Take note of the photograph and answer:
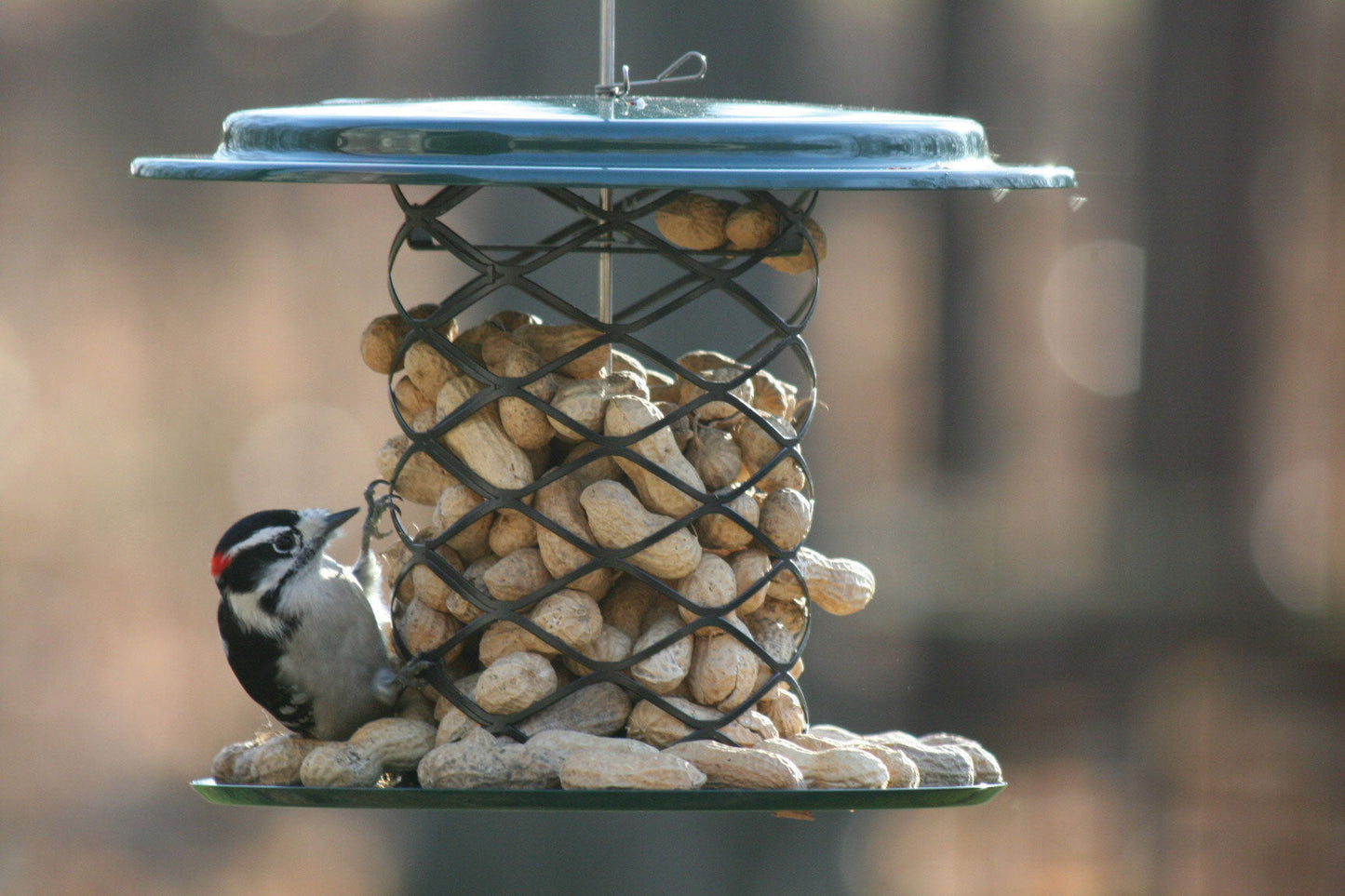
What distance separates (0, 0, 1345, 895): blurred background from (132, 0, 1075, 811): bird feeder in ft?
8.75

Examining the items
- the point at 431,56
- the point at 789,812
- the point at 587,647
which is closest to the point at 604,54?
the point at 587,647

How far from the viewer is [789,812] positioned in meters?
2.01

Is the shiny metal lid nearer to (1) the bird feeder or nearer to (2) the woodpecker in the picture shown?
(1) the bird feeder

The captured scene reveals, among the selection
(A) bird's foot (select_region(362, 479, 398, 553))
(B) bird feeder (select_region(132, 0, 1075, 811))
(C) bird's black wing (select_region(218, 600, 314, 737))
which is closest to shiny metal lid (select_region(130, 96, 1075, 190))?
(B) bird feeder (select_region(132, 0, 1075, 811))

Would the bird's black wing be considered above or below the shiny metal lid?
below

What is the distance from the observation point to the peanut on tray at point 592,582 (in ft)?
6.79

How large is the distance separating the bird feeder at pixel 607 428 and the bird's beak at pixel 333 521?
0.63 ft

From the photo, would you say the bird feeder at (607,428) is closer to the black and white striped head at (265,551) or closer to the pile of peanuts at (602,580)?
the pile of peanuts at (602,580)

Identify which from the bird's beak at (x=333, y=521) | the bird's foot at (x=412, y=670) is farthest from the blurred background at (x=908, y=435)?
the bird's foot at (x=412, y=670)

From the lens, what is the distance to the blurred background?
510cm

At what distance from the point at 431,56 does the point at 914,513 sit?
2162 mm

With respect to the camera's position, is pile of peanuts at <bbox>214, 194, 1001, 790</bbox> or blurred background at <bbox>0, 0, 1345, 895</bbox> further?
blurred background at <bbox>0, 0, 1345, 895</bbox>

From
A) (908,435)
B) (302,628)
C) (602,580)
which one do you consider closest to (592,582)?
(602,580)

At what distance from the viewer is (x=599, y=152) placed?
70.1 inches
